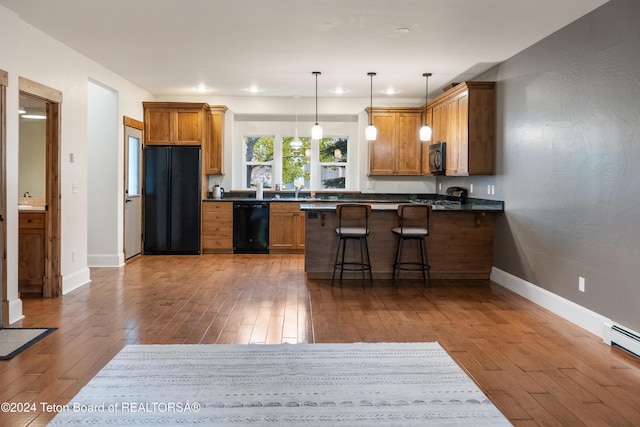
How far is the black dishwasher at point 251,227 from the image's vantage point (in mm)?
8398

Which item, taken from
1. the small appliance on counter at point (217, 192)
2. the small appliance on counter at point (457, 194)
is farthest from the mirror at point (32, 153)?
the small appliance on counter at point (457, 194)

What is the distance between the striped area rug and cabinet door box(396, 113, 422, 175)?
213 inches

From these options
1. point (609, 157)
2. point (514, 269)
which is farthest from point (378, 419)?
point (514, 269)

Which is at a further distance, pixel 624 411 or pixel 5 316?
pixel 5 316

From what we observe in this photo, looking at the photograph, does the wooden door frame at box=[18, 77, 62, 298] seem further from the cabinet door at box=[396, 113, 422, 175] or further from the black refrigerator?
the cabinet door at box=[396, 113, 422, 175]

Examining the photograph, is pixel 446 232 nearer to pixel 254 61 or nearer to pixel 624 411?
pixel 254 61

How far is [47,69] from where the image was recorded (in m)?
4.95

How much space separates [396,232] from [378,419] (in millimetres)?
3525

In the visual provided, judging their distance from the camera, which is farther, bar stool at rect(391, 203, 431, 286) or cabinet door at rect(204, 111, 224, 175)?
cabinet door at rect(204, 111, 224, 175)

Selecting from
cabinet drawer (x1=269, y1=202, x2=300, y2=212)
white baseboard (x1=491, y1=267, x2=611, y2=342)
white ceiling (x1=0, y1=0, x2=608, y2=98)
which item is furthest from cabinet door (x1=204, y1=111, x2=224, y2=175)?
white baseboard (x1=491, y1=267, x2=611, y2=342)

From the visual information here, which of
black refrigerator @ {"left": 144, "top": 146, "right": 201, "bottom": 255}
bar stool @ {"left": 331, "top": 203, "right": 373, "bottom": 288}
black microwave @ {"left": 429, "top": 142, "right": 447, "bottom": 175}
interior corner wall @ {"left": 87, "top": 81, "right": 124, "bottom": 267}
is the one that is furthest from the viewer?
black refrigerator @ {"left": 144, "top": 146, "right": 201, "bottom": 255}

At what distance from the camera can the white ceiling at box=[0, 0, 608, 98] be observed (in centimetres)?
413

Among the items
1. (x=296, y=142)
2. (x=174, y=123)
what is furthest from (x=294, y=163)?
(x=174, y=123)

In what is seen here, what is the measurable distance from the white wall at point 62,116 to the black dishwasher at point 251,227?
2.78 m
